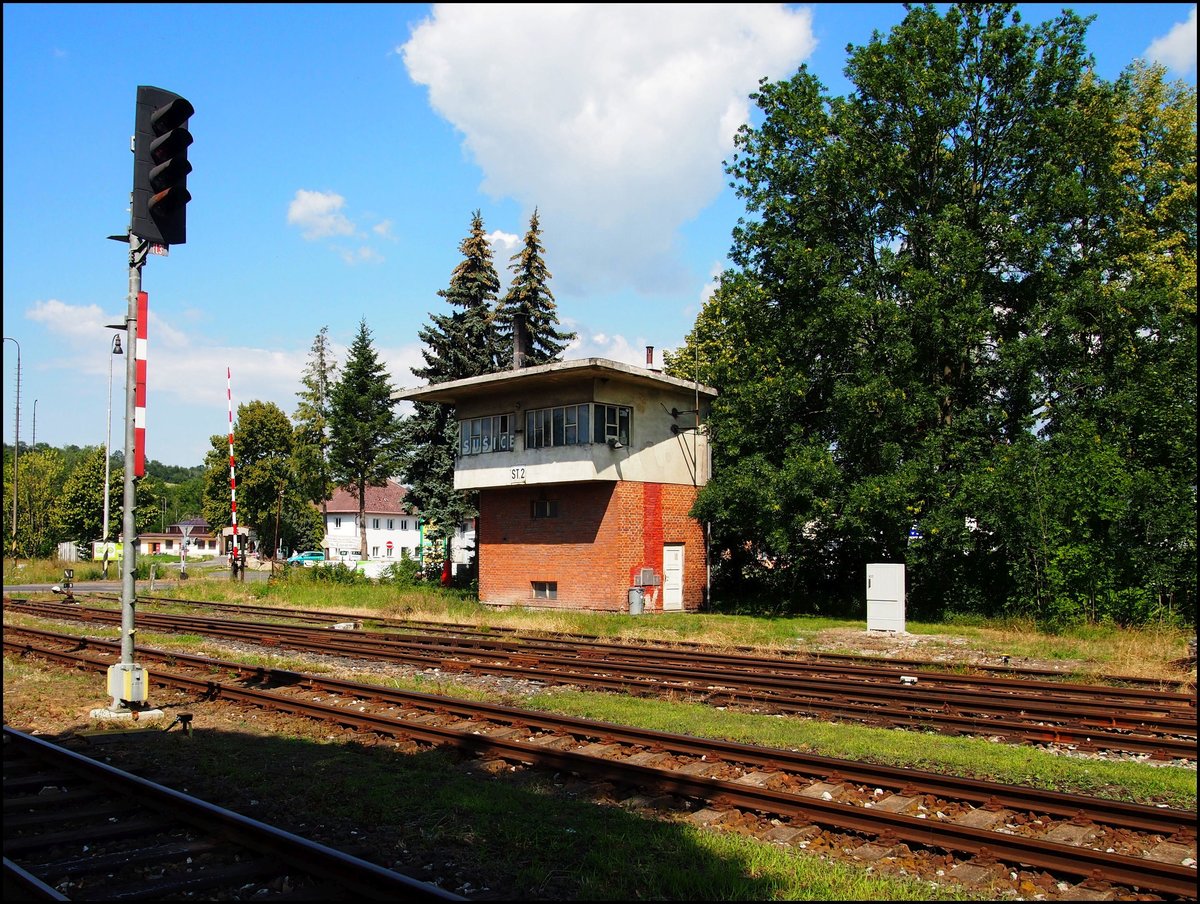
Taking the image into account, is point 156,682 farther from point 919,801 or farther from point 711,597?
point 711,597

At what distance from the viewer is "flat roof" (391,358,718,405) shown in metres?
27.1

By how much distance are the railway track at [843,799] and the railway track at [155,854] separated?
290 centimetres

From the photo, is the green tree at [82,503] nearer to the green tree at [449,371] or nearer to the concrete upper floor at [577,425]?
the green tree at [449,371]

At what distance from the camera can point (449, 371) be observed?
1554 inches

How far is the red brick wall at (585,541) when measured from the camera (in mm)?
28203

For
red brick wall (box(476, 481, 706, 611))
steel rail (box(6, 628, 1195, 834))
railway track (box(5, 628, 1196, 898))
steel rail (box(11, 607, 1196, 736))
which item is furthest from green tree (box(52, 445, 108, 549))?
railway track (box(5, 628, 1196, 898))

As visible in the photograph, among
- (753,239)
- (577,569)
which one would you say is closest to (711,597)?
(577,569)

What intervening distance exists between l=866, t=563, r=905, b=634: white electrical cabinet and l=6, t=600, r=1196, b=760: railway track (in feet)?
20.4

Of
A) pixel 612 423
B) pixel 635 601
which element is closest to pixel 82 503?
pixel 612 423

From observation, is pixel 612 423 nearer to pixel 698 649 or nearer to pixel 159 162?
pixel 698 649

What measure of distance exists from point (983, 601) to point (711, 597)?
10.1m

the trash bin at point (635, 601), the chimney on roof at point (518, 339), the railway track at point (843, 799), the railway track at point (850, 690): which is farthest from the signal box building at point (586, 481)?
the railway track at point (843, 799)

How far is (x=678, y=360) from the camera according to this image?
47438 mm

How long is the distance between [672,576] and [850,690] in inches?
694
